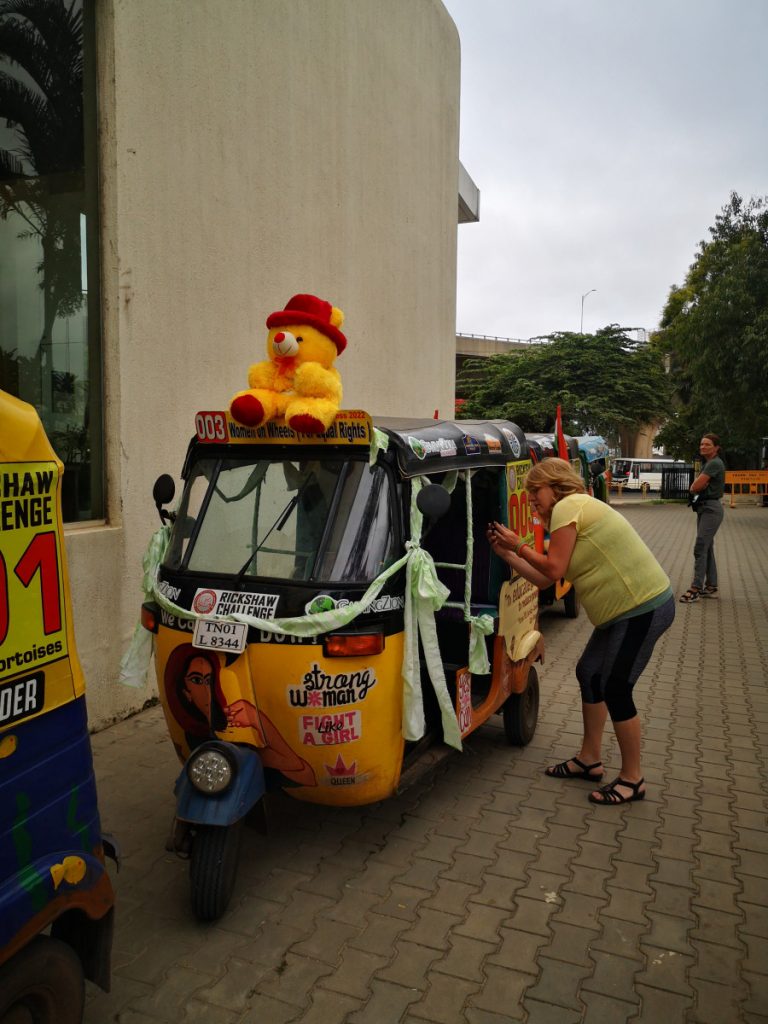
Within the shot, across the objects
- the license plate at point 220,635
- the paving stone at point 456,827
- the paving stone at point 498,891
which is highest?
the license plate at point 220,635

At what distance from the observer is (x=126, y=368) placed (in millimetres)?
5719

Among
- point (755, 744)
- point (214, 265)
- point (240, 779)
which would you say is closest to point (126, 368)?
point (214, 265)

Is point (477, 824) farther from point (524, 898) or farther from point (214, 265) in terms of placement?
point (214, 265)

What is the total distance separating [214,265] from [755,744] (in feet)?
18.3

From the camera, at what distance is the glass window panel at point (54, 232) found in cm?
515

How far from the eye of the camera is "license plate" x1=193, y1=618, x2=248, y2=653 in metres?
3.55

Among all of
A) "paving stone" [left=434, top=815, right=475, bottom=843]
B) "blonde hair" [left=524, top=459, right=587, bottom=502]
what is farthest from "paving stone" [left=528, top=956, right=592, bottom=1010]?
"blonde hair" [left=524, top=459, right=587, bottom=502]

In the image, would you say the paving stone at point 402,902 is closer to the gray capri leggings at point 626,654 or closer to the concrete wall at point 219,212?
the gray capri leggings at point 626,654

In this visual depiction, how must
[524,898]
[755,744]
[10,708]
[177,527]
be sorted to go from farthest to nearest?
[755,744] < [177,527] < [524,898] < [10,708]

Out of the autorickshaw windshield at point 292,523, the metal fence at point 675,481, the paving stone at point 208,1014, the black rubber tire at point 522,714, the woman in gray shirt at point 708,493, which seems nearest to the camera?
the paving stone at point 208,1014

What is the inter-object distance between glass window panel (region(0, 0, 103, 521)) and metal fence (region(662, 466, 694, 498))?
32.0 meters

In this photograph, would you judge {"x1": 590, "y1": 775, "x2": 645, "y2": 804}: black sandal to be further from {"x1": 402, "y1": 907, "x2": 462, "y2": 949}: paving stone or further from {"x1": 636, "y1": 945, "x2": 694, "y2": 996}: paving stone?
{"x1": 402, "y1": 907, "x2": 462, "y2": 949}: paving stone

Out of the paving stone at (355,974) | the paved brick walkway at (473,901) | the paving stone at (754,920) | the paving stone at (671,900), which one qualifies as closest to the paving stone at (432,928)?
the paved brick walkway at (473,901)

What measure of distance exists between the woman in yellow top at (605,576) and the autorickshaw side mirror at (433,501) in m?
0.75
